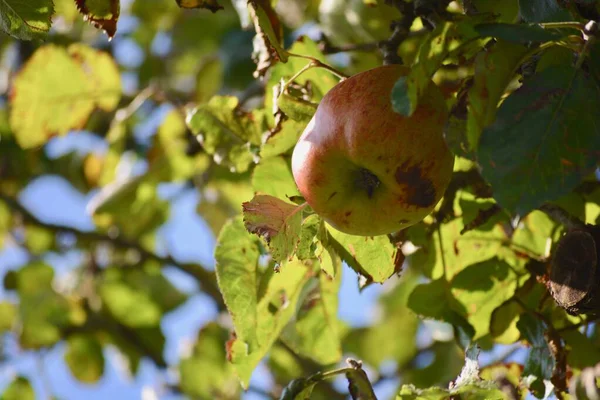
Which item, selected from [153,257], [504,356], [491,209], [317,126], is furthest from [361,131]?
[153,257]

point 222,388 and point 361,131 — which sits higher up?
point 361,131

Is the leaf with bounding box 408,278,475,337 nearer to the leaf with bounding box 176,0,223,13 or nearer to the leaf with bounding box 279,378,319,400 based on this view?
the leaf with bounding box 279,378,319,400

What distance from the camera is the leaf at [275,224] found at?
100 cm

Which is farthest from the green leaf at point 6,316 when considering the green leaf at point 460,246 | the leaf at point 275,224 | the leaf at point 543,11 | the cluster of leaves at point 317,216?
the leaf at point 543,11

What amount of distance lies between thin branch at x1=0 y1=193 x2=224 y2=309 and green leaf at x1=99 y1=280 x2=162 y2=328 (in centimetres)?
13

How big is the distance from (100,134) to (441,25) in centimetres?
228

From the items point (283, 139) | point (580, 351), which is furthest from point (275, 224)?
point (580, 351)

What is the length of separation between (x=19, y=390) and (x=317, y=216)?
164cm

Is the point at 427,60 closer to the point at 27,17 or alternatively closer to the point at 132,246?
the point at 27,17

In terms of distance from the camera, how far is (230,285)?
1196 millimetres

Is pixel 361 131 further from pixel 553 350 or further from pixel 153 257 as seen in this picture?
pixel 153 257

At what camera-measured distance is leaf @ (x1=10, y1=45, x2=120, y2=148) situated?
1.78m

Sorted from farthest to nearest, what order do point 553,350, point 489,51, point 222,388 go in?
1. point 222,388
2. point 553,350
3. point 489,51

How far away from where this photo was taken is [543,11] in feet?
3.16
